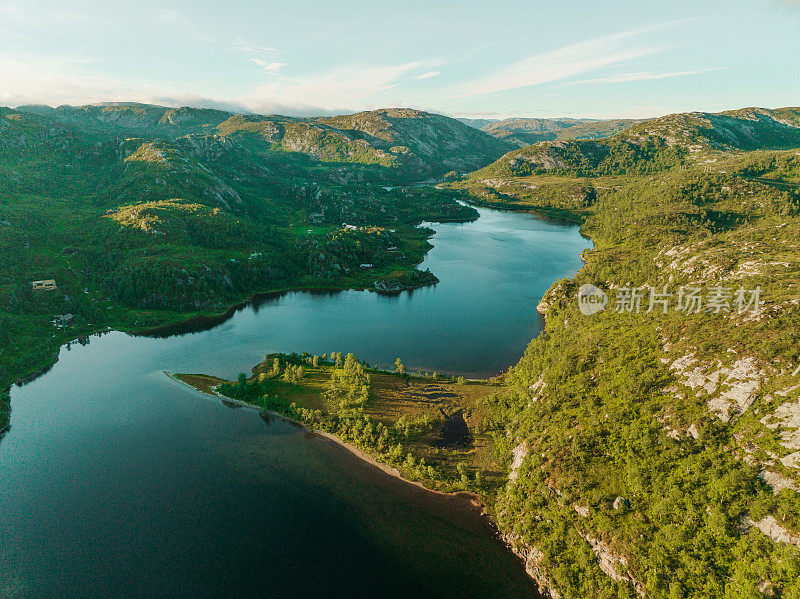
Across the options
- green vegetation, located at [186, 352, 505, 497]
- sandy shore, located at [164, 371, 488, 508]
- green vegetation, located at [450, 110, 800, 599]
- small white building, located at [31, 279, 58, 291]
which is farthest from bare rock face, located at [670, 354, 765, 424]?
small white building, located at [31, 279, 58, 291]

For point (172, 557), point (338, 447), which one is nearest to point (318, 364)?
point (338, 447)

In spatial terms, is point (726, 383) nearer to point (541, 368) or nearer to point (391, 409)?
point (541, 368)

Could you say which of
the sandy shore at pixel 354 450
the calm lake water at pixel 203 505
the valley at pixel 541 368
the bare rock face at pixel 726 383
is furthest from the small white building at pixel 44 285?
the bare rock face at pixel 726 383

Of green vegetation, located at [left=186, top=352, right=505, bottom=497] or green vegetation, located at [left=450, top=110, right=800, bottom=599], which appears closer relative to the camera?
green vegetation, located at [left=450, top=110, right=800, bottom=599]

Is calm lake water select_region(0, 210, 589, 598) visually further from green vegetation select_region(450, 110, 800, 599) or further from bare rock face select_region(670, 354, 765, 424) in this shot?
bare rock face select_region(670, 354, 765, 424)

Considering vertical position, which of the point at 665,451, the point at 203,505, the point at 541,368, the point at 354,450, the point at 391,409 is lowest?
the point at 203,505

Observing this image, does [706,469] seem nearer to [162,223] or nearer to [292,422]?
[292,422]

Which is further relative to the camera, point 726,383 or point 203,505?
point 203,505

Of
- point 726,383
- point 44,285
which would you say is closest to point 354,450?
point 726,383

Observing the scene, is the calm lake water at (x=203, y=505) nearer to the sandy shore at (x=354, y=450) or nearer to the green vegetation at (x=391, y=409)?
the sandy shore at (x=354, y=450)
